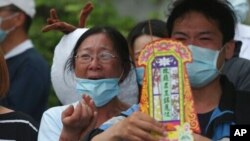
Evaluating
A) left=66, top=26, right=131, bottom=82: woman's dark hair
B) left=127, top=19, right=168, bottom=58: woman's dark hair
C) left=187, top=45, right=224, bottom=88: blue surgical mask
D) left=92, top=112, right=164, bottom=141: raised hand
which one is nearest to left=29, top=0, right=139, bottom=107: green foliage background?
left=127, top=19, right=168, bottom=58: woman's dark hair

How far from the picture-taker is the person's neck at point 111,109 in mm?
4941

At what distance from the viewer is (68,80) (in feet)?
17.3

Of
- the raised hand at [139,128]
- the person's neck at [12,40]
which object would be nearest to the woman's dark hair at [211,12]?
the raised hand at [139,128]

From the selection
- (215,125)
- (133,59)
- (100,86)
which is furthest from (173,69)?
(133,59)

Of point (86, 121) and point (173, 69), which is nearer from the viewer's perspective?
point (173, 69)

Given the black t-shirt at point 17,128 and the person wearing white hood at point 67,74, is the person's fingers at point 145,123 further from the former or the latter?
the person wearing white hood at point 67,74

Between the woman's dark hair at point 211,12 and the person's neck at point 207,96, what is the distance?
0.81 feet

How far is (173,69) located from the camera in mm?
3932

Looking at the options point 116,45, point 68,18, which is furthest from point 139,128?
point 68,18

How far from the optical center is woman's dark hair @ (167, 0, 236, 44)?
4.54 metres

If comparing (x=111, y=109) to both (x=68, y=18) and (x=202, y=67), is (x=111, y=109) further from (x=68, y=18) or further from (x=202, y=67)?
(x=68, y=18)

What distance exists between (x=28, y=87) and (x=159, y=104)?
8.71ft

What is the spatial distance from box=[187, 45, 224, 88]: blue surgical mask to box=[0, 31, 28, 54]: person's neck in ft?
8.32

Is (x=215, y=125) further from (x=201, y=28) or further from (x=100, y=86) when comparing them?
(x=100, y=86)
